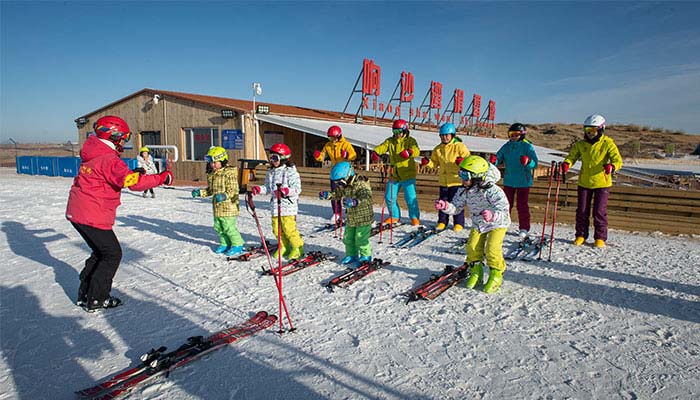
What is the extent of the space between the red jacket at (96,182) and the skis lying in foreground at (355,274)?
244 cm

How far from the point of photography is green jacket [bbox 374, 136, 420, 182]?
7.90 metres

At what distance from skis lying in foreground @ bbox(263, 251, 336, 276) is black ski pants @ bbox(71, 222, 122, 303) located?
5.88 feet

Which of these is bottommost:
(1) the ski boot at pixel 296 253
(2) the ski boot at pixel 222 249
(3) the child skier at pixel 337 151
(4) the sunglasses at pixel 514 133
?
(2) the ski boot at pixel 222 249

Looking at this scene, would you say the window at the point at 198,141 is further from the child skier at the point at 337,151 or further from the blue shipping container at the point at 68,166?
the child skier at the point at 337,151

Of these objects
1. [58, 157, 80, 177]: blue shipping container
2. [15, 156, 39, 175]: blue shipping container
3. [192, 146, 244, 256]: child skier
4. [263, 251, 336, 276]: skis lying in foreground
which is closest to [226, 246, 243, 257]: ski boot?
[192, 146, 244, 256]: child skier

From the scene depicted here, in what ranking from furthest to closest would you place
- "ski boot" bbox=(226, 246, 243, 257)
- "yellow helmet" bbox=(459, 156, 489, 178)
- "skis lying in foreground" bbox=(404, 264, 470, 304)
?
1. "ski boot" bbox=(226, 246, 243, 257)
2. "yellow helmet" bbox=(459, 156, 489, 178)
3. "skis lying in foreground" bbox=(404, 264, 470, 304)

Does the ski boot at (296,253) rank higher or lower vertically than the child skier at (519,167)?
lower

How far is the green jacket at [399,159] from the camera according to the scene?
790 centimetres

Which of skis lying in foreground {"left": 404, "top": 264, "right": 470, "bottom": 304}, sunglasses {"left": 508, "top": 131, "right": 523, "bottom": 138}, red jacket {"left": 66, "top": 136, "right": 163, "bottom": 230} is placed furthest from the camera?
sunglasses {"left": 508, "top": 131, "right": 523, "bottom": 138}

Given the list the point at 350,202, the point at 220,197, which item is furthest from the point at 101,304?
the point at 350,202

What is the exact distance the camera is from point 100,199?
4.04m

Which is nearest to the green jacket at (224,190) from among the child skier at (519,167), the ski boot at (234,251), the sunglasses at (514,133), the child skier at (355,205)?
the ski boot at (234,251)

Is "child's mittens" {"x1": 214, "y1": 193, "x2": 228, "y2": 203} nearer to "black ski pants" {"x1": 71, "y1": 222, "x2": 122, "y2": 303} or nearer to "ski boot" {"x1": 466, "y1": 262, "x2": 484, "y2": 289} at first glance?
"black ski pants" {"x1": 71, "y1": 222, "x2": 122, "y2": 303}

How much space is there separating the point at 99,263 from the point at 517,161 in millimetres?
6254
